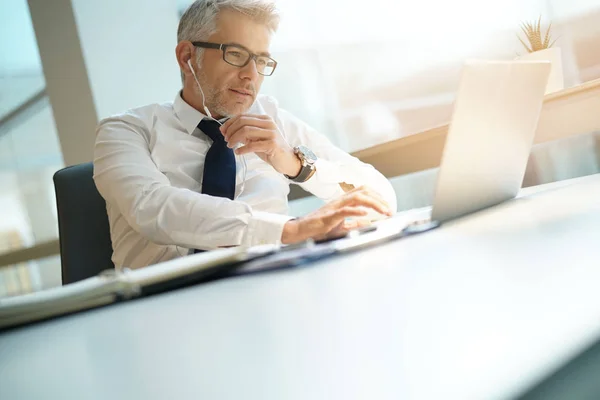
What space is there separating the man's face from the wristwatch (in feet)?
0.87

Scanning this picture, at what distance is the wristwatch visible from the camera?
1.69m

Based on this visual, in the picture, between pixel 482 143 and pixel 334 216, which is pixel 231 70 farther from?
pixel 482 143

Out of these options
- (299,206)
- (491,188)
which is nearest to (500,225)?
(491,188)

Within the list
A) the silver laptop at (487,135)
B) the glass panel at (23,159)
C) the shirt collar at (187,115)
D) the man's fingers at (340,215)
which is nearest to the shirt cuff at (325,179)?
the shirt collar at (187,115)

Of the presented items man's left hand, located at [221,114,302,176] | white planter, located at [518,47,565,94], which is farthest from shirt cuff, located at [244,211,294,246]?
white planter, located at [518,47,565,94]

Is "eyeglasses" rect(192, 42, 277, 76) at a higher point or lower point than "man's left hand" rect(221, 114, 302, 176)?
higher

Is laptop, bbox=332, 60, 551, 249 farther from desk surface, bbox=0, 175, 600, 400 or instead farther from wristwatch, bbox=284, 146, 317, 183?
wristwatch, bbox=284, 146, 317, 183

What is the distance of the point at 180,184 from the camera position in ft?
5.53

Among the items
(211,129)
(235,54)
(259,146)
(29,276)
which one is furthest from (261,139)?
(29,276)

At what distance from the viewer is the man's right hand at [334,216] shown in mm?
1089

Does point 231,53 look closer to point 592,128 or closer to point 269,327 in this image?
point 592,128

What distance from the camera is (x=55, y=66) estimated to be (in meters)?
2.98

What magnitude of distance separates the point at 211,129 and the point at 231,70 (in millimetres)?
207

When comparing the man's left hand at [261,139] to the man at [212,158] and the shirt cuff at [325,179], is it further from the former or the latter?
the shirt cuff at [325,179]
